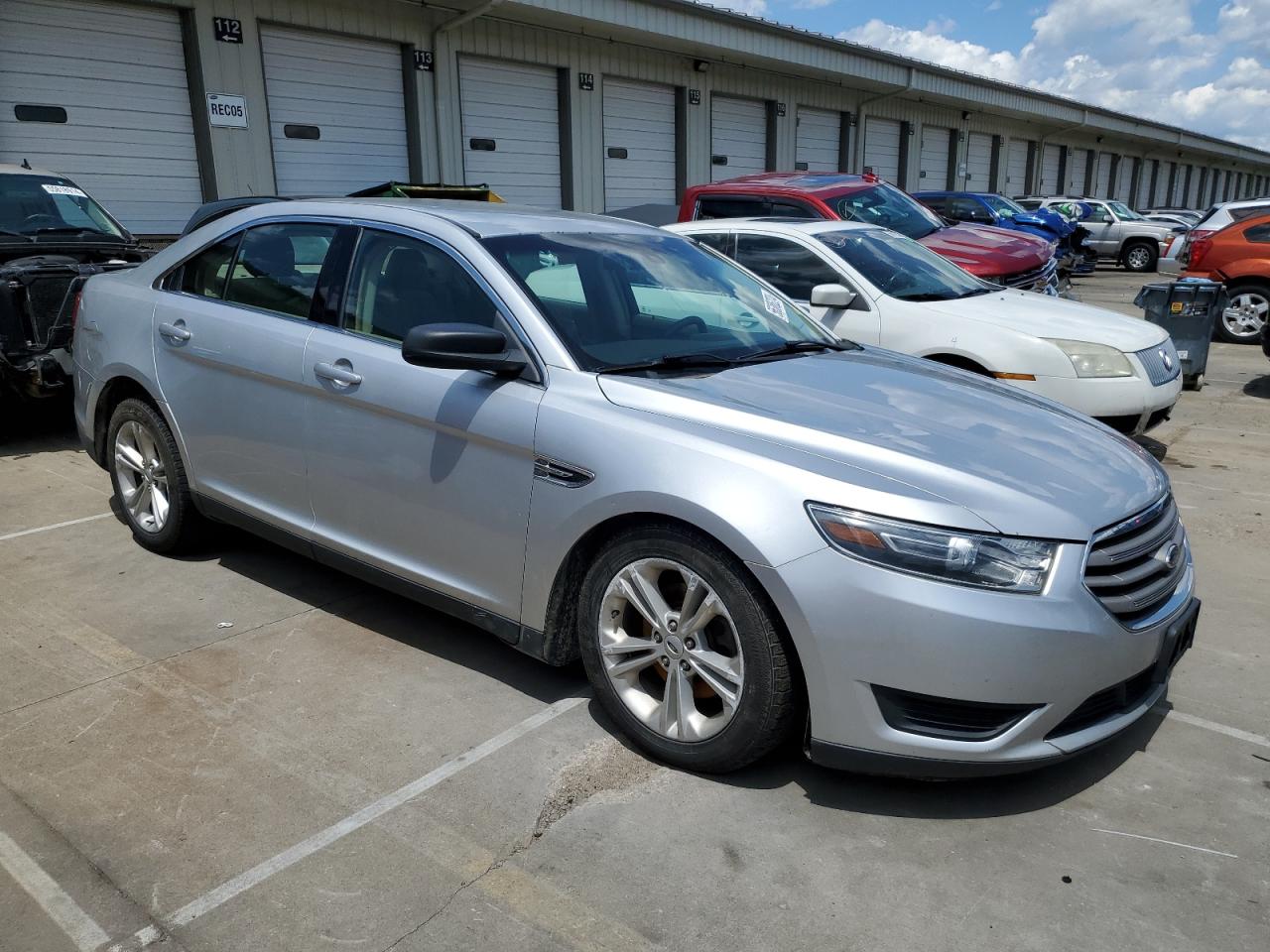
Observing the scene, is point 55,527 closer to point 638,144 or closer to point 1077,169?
point 638,144

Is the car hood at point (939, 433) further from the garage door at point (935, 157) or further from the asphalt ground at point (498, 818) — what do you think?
the garage door at point (935, 157)

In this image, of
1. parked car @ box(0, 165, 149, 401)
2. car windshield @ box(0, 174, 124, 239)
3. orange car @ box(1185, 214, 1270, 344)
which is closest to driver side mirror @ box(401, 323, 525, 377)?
parked car @ box(0, 165, 149, 401)

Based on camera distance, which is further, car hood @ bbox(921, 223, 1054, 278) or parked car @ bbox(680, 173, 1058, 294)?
car hood @ bbox(921, 223, 1054, 278)

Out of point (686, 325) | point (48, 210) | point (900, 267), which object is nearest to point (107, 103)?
point (48, 210)

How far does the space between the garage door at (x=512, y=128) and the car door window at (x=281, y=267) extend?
448 inches

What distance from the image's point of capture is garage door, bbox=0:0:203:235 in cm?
1060

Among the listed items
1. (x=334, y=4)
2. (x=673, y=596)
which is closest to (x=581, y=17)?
(x=334, y=4)

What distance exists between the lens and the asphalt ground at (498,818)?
2.46 metres

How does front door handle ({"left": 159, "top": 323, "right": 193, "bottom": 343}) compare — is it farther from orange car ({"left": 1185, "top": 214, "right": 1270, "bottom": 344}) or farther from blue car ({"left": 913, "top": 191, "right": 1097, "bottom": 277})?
blue car ({"left": 913, "top": 191, "right": 1097, "bottom": 277})

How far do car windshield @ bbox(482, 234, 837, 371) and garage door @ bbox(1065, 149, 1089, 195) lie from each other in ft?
127

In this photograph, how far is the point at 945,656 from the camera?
260cm

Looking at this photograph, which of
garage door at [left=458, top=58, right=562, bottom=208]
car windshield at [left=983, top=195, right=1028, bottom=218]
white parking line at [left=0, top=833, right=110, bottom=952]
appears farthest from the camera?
car windshield at [left=983, top=195, right=1028, bottom=218]

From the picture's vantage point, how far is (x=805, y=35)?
781 inches

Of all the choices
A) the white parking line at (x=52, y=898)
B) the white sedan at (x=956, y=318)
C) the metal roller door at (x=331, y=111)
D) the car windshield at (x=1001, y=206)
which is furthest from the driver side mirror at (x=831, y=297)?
the car windshield at (x=1001, y=206)
